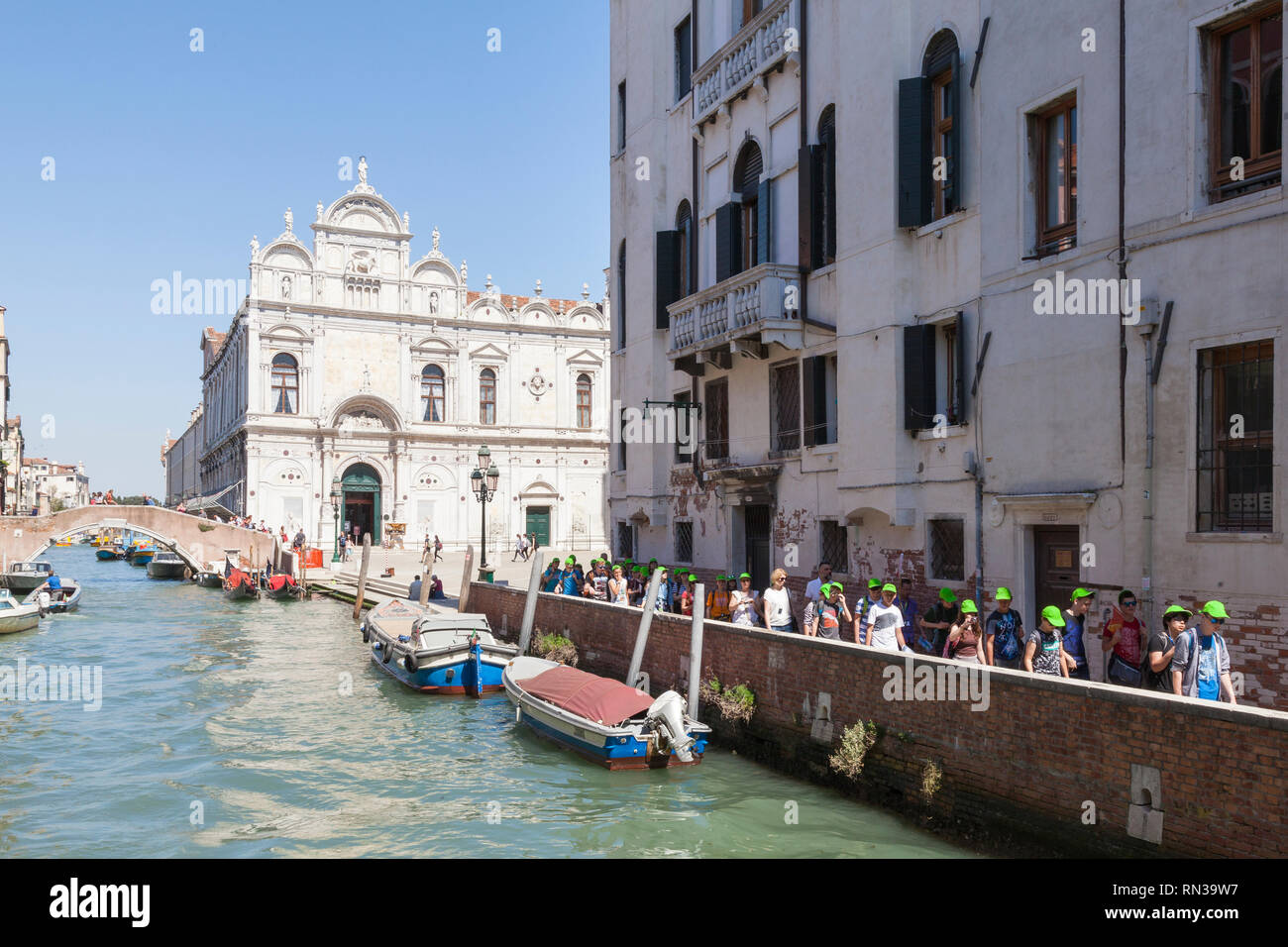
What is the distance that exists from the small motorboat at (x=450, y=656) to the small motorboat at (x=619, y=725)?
11.5ft

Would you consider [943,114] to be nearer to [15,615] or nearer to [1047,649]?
[1047,649]

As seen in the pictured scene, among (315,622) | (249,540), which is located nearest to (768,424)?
(315,622)

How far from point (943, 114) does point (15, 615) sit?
2348 cm

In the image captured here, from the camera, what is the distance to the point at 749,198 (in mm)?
16922

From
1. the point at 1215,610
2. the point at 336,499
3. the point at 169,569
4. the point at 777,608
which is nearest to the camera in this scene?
the point at 1215,610

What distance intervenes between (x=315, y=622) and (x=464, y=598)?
6.81 m

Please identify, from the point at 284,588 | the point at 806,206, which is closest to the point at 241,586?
the point at 284,588

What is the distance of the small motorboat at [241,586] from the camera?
32188mm

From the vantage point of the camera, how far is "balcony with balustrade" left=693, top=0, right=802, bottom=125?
1524 cm

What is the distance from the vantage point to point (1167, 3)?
907 cm

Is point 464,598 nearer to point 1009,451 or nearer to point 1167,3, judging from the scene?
point 1009,451

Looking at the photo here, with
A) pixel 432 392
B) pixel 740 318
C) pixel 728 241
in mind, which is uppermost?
pixel 432 392

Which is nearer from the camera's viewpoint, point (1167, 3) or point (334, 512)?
point (1167, 3)
